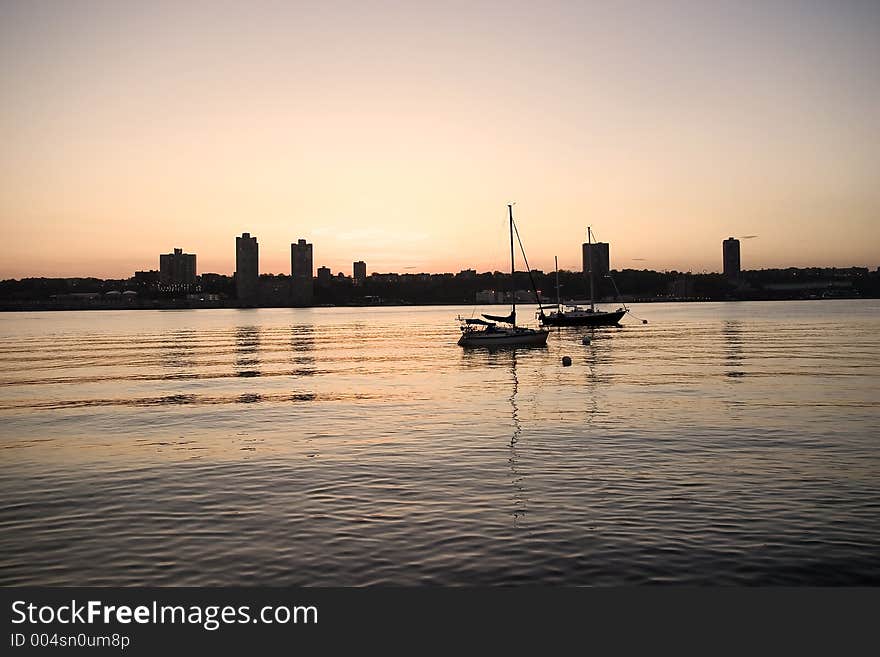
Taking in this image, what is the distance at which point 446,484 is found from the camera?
20641 mm

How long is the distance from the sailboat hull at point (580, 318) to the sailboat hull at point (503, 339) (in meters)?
44.5

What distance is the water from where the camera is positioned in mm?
13969

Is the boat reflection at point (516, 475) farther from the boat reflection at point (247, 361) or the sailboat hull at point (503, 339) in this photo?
the sailboat hull at point (503, 339)

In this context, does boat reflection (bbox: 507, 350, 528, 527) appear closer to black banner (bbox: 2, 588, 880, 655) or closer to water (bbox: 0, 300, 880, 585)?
water (bbox: 0, 300, 880, 585)

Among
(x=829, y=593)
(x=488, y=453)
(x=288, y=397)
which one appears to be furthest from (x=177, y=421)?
(x=829, y=593)

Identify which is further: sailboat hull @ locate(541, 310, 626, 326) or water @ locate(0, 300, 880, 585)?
sailboat hull @ locate(541, 310, 626, 326)

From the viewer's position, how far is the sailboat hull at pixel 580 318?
132 meters

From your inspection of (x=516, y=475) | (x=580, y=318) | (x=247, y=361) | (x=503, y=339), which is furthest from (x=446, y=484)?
(x=580, y=318)

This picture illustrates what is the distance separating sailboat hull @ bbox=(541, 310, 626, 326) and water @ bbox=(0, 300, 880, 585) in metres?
84.1

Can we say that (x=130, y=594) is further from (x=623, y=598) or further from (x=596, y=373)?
(x=596, y=373)

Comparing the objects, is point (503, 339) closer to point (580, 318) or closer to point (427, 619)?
point (580, 318)

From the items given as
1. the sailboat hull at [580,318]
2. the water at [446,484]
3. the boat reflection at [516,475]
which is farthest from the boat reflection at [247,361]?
the sailboat hull at [580,318]

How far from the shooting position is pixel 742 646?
400 inches

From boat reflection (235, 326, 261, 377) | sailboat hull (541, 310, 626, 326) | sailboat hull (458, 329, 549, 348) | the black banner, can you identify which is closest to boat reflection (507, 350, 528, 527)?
the black banner
